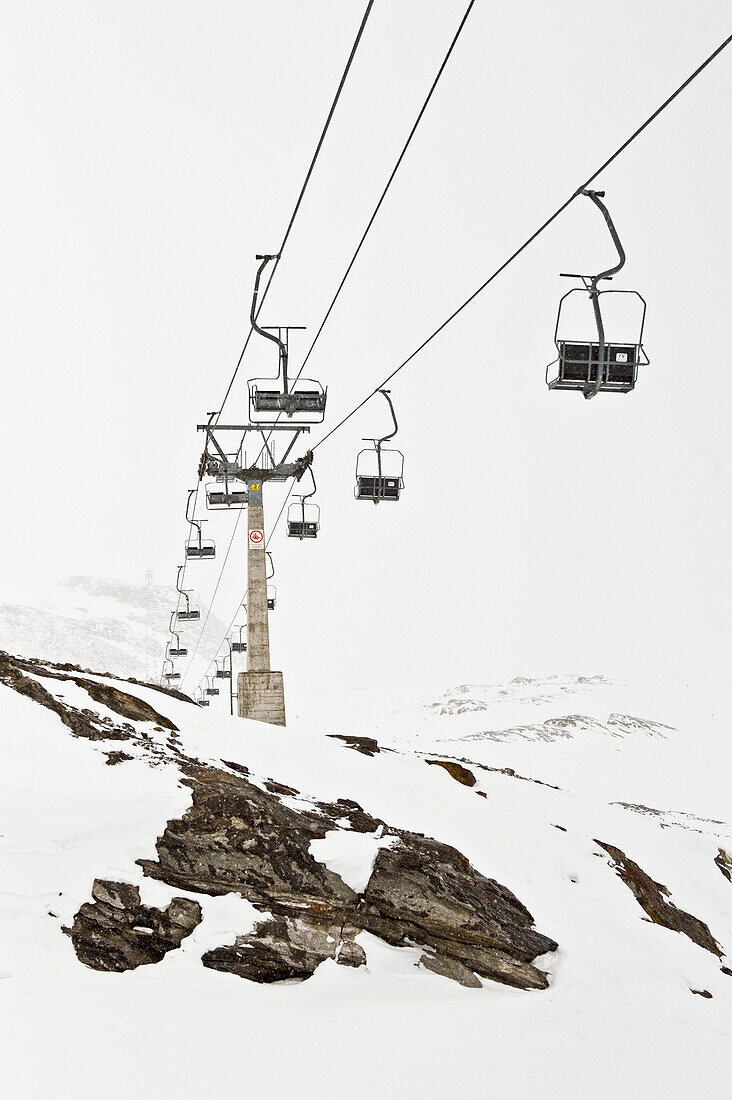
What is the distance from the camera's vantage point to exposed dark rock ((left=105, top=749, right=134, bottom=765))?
10070 millimetres

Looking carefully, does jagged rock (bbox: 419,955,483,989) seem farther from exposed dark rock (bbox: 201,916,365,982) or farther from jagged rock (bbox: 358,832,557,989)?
exposed dark rock (bbox: 201,916,365,982)

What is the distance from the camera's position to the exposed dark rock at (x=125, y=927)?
23.2 feet

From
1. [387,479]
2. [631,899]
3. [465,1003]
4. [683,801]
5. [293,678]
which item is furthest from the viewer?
[293,678]

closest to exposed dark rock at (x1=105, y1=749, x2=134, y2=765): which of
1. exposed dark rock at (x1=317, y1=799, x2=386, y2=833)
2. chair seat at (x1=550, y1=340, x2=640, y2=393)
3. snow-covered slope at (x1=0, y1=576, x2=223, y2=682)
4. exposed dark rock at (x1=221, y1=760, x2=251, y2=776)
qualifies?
exposed dark rock at (x1=221, y1=760, x2=251, y2=776)

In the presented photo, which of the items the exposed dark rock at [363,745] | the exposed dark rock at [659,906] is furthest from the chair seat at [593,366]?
the exposed dark rock at [363,745]

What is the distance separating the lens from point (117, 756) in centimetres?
1020

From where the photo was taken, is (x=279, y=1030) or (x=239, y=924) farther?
(x=239, y=924)

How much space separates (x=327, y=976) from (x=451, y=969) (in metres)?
1.27

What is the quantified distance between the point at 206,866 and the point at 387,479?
333 inches

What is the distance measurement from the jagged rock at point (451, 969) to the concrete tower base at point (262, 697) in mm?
12107

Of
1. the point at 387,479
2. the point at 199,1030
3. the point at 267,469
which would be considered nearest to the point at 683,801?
the point at 267,469

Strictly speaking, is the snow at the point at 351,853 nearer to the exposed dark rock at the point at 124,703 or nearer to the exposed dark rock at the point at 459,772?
the exposed dark rock at the point at 124,703

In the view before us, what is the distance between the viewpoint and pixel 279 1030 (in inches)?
251

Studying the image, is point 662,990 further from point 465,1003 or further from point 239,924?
point 239,924
